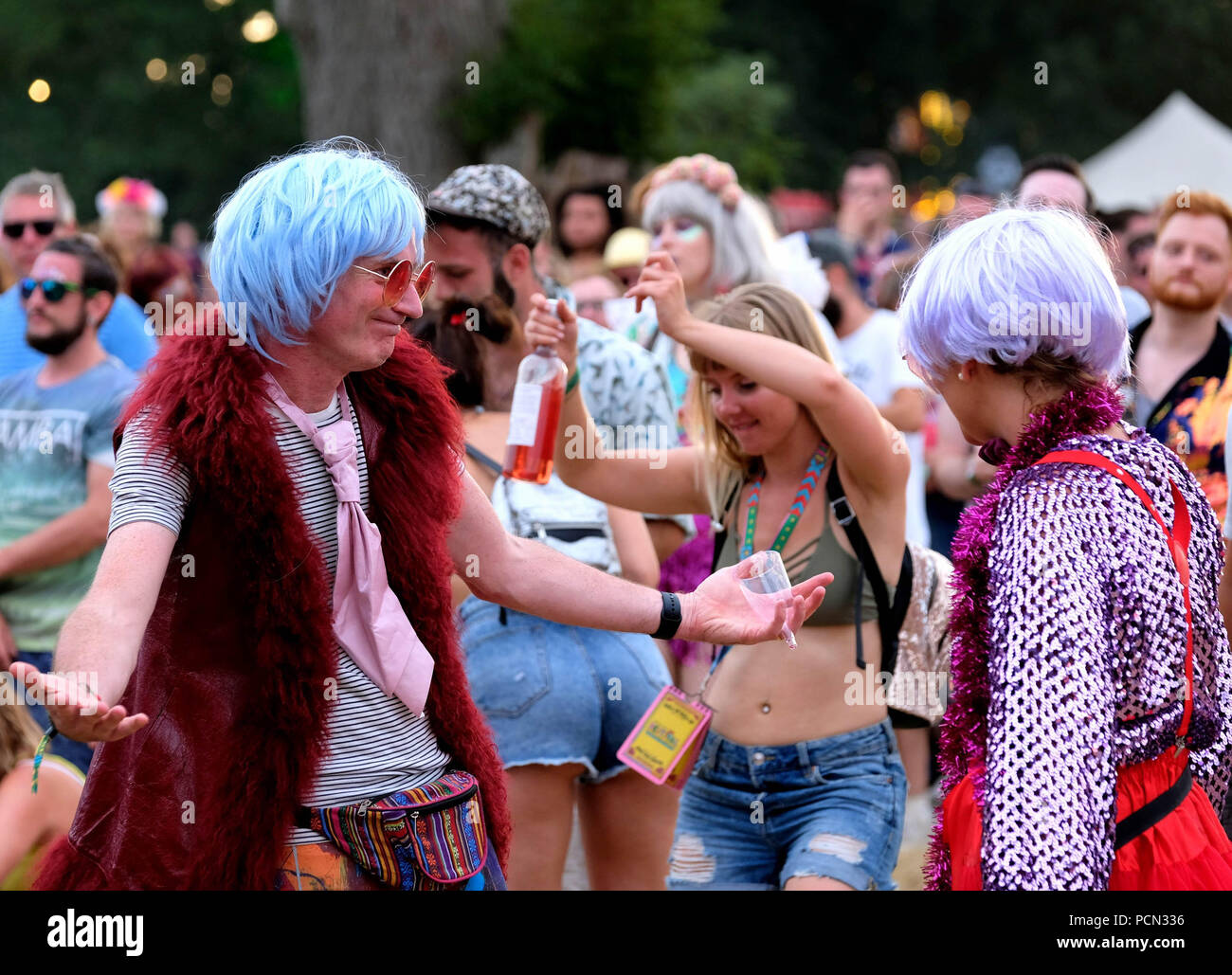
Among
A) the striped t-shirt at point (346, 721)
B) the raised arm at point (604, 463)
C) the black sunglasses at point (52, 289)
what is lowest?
the striped t-shirt at point (346, 721)

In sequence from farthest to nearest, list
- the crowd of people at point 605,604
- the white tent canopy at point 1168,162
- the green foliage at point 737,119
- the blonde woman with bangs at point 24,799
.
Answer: the green foliage at point 737,119 → the white tent canopy at point 1168,162 → the blonde woman with bangs at point 24,799 → the crowd of people at point 605,604

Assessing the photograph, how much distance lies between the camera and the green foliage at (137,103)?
28.0m

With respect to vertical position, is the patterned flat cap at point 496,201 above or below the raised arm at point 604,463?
above

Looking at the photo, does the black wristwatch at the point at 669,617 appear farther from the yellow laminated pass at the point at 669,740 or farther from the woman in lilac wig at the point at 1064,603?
the yellow laminated pass at the point at 669,740

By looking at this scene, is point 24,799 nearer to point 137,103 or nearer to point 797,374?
point 797,374

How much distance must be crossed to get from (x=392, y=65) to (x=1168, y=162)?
10397 millimetres

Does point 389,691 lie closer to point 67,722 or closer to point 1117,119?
point 67,722

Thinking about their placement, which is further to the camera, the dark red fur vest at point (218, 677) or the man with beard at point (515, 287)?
the man with beard at point (515, 287)

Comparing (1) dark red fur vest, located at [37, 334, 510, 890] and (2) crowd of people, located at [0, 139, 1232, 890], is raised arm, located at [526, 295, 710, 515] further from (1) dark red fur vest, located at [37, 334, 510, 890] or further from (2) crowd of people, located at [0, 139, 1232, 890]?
(1) dark red fur vest, located at [37, 334, 510, 890]

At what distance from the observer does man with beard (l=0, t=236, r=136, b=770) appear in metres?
4.66

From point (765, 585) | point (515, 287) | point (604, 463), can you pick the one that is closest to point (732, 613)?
point (765, 585)

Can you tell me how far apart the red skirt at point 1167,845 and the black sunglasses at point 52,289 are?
4083 millimetres

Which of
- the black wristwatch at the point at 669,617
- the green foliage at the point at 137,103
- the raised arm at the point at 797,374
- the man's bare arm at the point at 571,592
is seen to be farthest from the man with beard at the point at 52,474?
the green foliage at the point at 137,103

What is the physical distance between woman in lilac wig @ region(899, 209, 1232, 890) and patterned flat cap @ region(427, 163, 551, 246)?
1953mm
